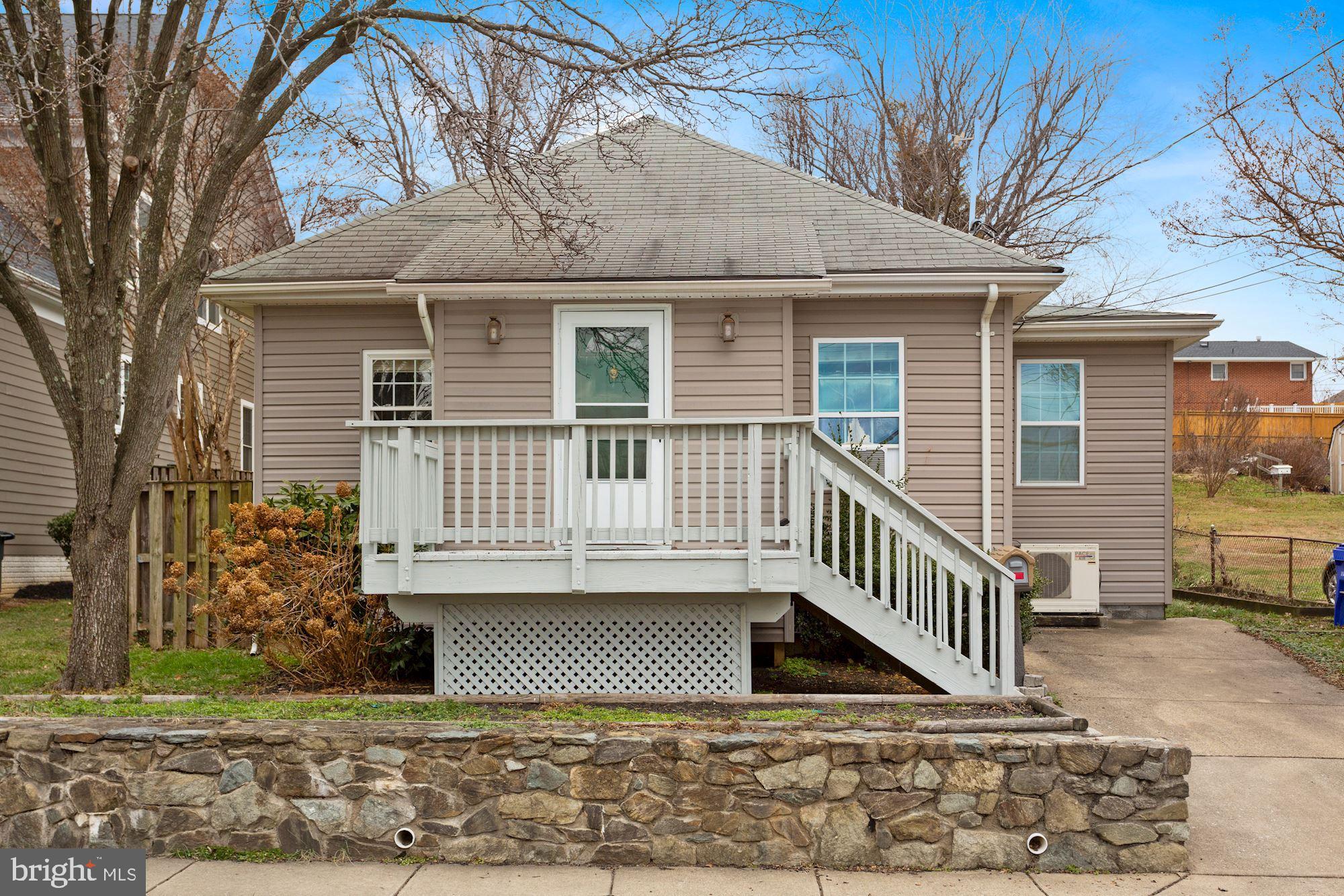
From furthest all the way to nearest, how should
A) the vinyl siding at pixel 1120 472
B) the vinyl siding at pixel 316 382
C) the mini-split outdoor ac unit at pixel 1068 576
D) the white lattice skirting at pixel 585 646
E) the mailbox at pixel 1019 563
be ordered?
the vinyl siding at pixel 1120 472 → the mini-split outdoor ac unit at pixel 1068 576 → the vinyl siding at pixel 316 382 → the mailbox at pixel 1019 563 → the white lattice skirting at pixel 585 646

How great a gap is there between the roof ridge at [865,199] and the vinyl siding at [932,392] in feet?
2.22

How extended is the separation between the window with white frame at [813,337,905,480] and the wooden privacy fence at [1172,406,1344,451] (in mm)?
19211

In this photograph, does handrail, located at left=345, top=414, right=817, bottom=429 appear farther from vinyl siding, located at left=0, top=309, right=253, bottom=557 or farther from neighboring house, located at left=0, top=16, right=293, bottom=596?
neighboring house, located at left=0, top=16, right=293, bottom=596

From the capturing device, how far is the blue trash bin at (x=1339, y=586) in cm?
997

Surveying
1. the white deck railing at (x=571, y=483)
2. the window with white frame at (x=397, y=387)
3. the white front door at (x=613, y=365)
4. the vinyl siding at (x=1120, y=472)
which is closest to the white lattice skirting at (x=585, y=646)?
the white deck railing at (x=571, y=483)

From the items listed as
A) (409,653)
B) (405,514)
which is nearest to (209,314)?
(409,653)

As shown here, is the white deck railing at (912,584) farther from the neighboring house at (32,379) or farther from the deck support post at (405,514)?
the neighboring house at (32,379)

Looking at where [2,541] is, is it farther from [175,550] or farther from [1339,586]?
[1339,586]

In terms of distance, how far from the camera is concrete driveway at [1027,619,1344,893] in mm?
4895

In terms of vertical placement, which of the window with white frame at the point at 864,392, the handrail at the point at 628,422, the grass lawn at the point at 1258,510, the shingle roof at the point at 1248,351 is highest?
the shingle roof at the point at 1248,351

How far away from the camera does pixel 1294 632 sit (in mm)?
10359

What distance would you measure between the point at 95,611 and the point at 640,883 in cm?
422

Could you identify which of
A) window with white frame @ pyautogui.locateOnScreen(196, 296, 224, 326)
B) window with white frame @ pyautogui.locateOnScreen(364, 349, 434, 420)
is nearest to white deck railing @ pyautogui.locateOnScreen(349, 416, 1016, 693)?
window with white frame @ pyautogui.locateOnScreen(364, 349, 434, 420)

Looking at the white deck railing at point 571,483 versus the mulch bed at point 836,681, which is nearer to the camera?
the white deck railing at point 571,483
